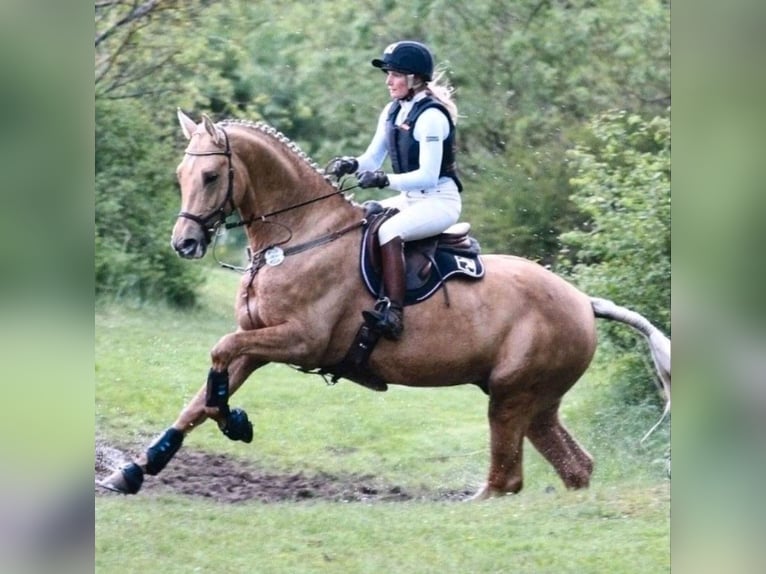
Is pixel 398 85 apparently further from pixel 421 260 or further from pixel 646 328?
pixel 646 328

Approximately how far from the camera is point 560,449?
6965 millimetres

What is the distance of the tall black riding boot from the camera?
642 centimetres

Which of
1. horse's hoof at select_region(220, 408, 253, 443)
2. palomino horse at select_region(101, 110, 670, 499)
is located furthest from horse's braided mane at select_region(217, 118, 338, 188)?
horse's hoof at select_region(220, 408, 253, 443)

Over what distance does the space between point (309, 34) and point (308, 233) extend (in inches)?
59.5

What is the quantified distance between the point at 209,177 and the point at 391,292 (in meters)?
1.11

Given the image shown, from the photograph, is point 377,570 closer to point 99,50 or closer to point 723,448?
point 723,448

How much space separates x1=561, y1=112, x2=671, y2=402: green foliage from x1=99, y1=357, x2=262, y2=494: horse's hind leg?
7.01 ft

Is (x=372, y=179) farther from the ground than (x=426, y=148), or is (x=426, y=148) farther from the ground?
(x=426, y=148)

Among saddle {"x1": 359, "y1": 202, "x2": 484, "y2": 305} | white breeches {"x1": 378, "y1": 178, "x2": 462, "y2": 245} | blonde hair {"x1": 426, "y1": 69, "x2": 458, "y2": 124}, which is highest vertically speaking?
blonde hair {"x1": 426, "y1": 69, "x2": 458, "y2": 124}

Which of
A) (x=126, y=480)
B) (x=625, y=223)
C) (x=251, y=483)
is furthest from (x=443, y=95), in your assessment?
(x=126, y=480)

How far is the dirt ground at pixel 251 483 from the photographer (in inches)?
270

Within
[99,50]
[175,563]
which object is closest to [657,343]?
[175,563]

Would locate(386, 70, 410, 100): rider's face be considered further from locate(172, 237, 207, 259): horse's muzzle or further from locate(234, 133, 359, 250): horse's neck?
locate(172, 237, 207, 259): horse's muzzle

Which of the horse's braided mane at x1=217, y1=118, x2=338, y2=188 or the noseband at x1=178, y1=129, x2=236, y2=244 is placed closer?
the noseband at x1=178, y1=129, x2=236, y2=244
